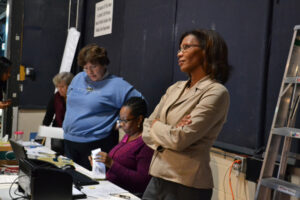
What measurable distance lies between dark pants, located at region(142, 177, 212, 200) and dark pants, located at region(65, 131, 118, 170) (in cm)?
131

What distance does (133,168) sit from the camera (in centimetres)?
227

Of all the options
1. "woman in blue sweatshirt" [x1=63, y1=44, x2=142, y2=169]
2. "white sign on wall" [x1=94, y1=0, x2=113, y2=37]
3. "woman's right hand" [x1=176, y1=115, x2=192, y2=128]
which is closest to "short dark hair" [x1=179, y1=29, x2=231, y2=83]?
"woman's right hand" [x1=176, y1=115, x2=192, y2=128]

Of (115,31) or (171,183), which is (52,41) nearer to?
(115,31)

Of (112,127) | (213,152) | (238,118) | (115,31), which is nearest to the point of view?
(238,118)

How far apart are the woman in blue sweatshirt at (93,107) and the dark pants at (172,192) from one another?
1.31 metres

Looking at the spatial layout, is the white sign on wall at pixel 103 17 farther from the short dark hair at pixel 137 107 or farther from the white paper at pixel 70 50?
the short dark hair at pixel 137 107

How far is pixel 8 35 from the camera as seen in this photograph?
524cm

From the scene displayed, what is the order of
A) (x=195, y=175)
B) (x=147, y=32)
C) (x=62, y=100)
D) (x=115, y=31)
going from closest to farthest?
(x=195, y=175) < (x=147, y=32) < (x=62, y=100) < (x=115, y=31)

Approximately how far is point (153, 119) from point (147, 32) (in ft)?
6.13

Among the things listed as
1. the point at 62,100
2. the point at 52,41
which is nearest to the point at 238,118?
the point at 62,100

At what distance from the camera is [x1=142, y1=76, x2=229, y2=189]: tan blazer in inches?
64.5

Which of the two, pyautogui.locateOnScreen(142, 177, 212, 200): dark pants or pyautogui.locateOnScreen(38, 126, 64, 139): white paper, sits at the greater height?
pyautogui.locateOnScreen(142, 177, 212, 200): dark pants

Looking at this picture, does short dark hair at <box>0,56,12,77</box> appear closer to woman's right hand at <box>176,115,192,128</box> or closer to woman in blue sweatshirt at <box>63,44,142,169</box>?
woman in blue sweatshirt at <box>63,44,142,169</box>

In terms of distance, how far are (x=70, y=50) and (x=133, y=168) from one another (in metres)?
3.49
